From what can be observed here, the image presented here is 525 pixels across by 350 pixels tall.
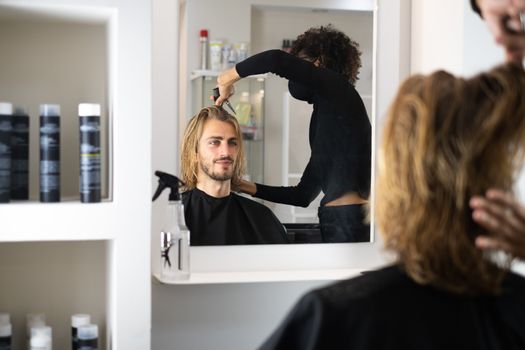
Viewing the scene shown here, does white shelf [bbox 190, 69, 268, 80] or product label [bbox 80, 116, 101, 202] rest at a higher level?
white shelf [bbox 190, 69, 268, 80]

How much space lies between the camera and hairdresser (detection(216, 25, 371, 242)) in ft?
7.77

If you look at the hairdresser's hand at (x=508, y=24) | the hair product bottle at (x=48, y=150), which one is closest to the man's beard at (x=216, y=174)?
the hair product bottle at (x=48, y=150)

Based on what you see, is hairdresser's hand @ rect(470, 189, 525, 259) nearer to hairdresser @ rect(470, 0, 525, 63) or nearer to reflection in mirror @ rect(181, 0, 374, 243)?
hairdresser @ rect(470, 0, 525, 63)

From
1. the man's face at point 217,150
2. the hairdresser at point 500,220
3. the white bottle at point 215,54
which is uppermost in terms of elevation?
the white bottle at point 215,54

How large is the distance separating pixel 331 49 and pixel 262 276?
75 cm

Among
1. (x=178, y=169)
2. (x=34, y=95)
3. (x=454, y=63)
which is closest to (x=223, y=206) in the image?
(x=178, y=169)

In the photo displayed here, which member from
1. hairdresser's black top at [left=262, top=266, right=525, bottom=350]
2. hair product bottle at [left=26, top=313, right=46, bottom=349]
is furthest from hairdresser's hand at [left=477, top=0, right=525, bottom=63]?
hair product bottle at [left=26, top=313, right=46, bottom=349]

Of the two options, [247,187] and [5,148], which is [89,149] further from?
[247,187]

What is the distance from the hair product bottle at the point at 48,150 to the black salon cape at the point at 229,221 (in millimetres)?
468

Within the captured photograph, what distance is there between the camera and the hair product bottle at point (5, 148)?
187 centimetres

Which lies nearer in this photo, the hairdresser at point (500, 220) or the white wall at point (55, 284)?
the hairdresser at point (500, 220)

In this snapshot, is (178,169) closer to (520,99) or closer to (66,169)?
(66,169)

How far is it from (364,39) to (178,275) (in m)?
0.97

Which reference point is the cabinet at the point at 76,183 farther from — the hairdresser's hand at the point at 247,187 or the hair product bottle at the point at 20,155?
the hairdresser's hand at the point at 247,187
